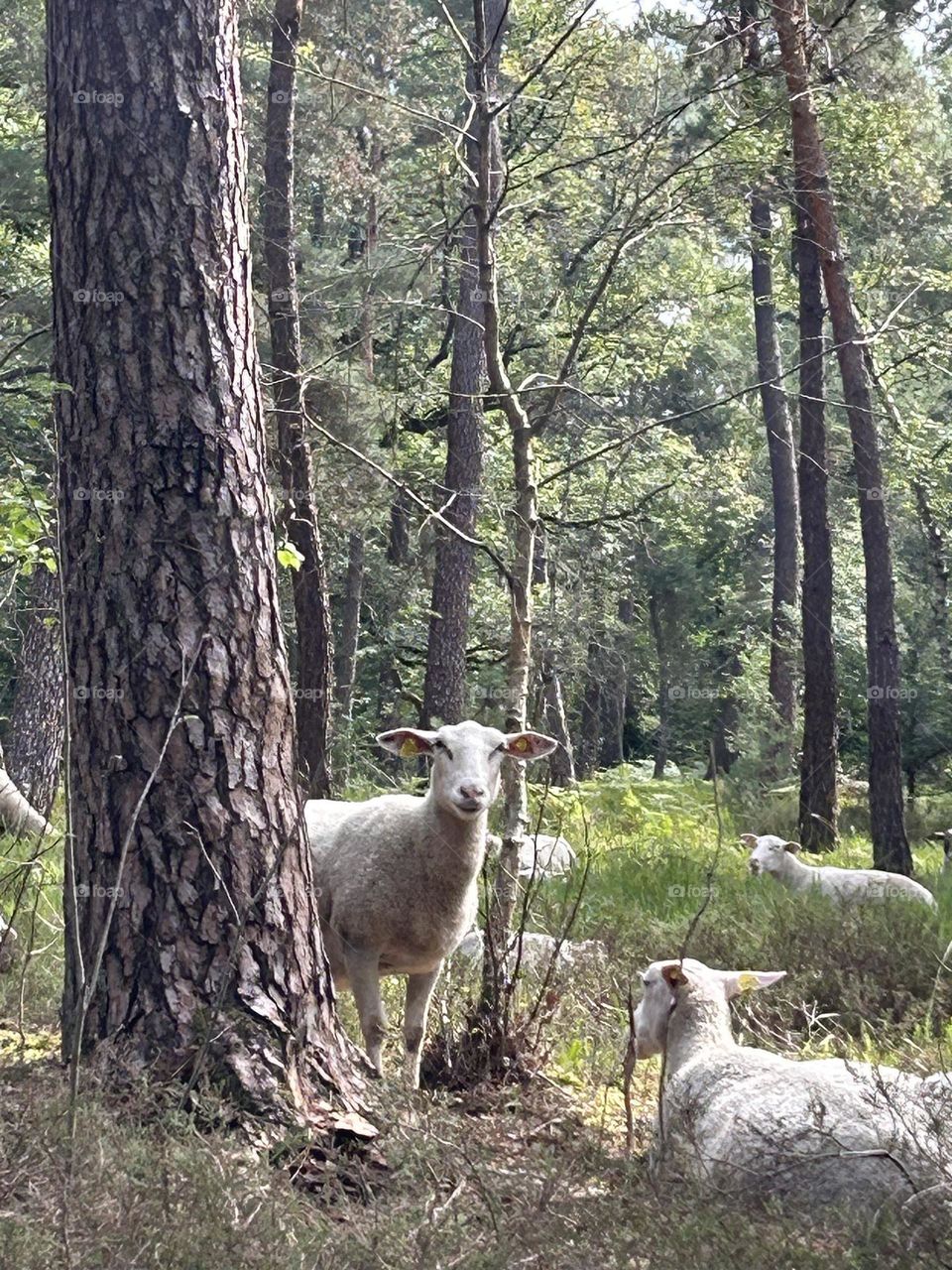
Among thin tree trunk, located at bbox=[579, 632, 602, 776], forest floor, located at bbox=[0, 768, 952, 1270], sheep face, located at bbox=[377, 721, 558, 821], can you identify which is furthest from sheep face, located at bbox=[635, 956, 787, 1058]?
thin tree trunk, located at bbox=[579, 632, 602, 776]

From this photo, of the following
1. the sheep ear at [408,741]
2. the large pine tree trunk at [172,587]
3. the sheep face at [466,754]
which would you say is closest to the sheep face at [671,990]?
the sheep face at [466,754]

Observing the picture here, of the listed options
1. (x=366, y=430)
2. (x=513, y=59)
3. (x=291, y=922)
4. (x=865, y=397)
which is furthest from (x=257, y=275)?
(x=291, y=922)

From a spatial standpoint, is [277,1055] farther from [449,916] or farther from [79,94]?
[79,94]

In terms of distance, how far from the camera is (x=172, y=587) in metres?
5.53

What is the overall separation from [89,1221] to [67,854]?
111 cm

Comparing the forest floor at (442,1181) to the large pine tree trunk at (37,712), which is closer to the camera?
the forest floor at (442,1181)

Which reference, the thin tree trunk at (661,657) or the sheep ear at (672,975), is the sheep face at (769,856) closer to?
the sheep ear at (672,975)

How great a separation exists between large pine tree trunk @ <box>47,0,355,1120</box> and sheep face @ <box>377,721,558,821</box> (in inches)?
67.7

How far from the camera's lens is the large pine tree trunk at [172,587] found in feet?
17.4

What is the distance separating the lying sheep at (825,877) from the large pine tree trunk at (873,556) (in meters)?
2.06

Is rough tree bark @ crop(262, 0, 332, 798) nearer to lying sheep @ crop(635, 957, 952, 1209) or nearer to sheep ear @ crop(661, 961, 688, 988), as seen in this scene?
sheep ear @ crop(661, 961, 688, 988)

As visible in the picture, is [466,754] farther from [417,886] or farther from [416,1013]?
[416,1013]

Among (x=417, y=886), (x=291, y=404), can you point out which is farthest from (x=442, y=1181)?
(x=291, y=404)

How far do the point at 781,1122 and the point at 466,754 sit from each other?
8.21 feet
